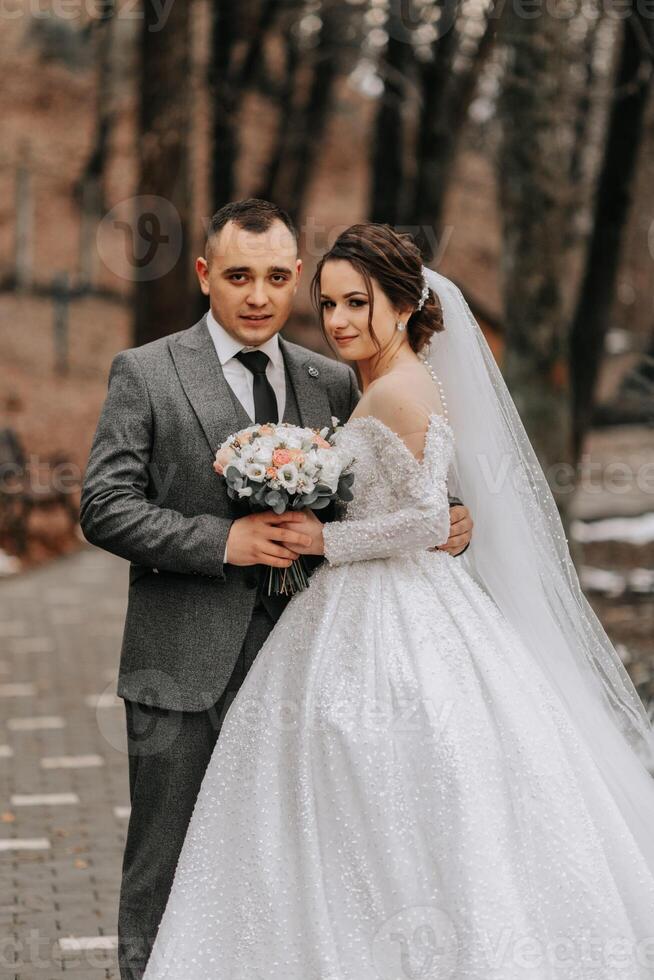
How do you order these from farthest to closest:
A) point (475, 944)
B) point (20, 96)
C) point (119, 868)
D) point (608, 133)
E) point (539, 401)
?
point (20, 96)
point (608, 133)
point (539, 401)
point (119, 868)
point (475, 944)

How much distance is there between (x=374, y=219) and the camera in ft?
49.7

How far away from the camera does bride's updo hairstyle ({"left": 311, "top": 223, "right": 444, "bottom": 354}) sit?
383 centimetres

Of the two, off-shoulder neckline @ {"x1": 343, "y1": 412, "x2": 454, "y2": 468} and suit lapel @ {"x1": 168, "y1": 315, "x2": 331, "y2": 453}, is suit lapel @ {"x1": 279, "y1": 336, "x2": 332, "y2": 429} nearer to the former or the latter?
suit lapel @ {"x1": 168, "y1": 315, "x2": 331, "y2": 453}

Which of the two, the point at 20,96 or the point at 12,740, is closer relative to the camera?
the point at 12,740

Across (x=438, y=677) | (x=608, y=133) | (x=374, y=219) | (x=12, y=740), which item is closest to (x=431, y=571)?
(x=438, y=677)

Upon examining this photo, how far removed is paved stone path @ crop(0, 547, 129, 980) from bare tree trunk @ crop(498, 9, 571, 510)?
3.22 meters

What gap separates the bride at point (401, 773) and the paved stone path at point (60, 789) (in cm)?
126

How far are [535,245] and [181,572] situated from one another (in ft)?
17.7

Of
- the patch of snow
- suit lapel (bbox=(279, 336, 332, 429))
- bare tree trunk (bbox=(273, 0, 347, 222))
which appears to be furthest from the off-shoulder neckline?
bare tree trunk (bbox=(273, 0, 347, 222))

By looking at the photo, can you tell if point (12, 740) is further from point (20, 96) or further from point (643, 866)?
point (20, 96)

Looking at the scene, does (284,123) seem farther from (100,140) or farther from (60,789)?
(60,789)

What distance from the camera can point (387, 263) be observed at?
151 inches

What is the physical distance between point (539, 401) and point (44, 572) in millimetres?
8117

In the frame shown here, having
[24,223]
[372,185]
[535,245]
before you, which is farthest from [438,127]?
[24,223]
